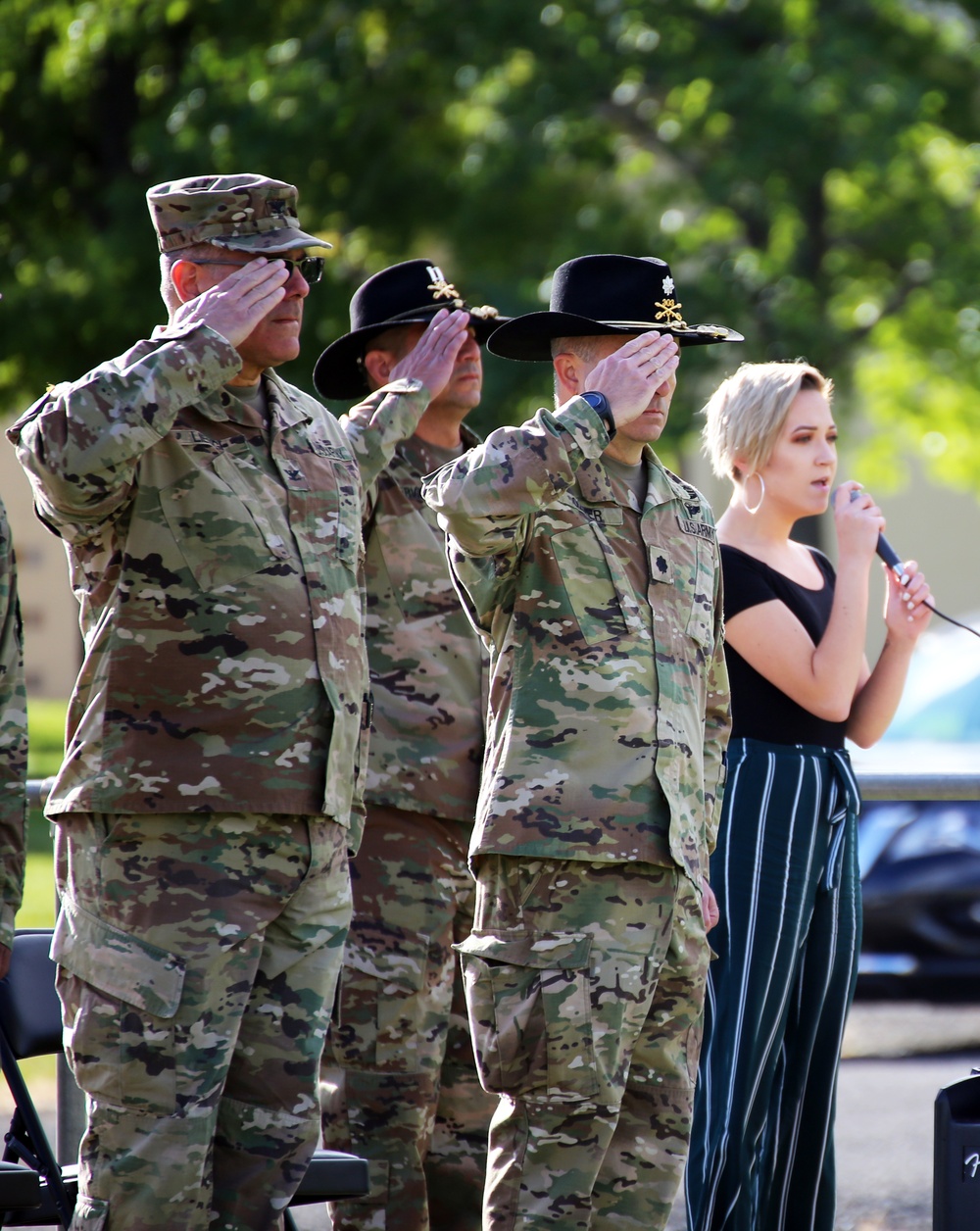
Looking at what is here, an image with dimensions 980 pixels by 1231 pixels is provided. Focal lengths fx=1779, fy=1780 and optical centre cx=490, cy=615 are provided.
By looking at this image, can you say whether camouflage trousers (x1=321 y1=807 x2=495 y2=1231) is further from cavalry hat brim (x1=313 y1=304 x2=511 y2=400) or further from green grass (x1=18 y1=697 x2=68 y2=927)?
green grass (x1=18 y1=697 x2=68 y2=927)

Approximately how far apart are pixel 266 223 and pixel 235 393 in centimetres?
34

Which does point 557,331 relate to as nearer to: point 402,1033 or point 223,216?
point 223,216

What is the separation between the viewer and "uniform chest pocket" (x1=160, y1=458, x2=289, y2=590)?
3.29 m

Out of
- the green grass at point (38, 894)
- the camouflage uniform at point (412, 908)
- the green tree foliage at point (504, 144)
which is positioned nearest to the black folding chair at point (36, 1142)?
the camouflage uniform at point (412, 908)

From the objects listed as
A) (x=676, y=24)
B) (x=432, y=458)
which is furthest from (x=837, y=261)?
(x=432, y=458)

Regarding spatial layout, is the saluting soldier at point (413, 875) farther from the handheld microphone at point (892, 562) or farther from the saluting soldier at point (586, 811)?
the handheld microphone at point (892, 562)

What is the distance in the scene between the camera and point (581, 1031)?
3285 millimetres

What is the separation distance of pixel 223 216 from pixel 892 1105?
4.32 metres

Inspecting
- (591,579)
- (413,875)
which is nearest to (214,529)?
(591,579)

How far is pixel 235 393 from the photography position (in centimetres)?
352

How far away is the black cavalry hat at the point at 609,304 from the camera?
12.0 feet

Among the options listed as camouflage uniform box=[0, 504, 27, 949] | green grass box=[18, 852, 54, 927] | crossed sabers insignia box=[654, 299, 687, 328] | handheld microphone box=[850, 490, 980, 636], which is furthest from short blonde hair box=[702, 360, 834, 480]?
green grass box=[18, 852, 54, 927]

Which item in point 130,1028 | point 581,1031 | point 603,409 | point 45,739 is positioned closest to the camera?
point 130,1028

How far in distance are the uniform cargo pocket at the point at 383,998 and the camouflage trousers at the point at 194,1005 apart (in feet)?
2.70
